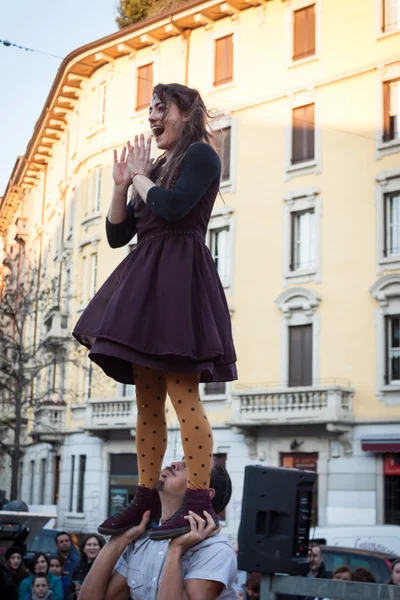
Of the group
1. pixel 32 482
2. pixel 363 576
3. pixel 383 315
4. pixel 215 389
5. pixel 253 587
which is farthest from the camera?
pixel 32 482

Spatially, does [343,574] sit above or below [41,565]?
above

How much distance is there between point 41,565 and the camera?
11.1m

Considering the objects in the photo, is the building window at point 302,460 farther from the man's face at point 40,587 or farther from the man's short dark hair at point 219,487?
the man's short dark hair at point 219,487

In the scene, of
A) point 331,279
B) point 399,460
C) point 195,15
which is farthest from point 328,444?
point 195,15

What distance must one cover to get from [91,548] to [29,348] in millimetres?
24631

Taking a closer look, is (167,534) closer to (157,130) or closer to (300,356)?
(157,130)

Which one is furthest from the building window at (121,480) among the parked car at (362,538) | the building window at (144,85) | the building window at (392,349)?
the parked car at (362,538)

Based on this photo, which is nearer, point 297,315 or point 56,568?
point 56,568

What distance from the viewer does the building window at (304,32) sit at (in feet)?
95.5

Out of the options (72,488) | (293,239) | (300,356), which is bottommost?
(72,488)

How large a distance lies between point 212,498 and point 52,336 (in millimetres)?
31085

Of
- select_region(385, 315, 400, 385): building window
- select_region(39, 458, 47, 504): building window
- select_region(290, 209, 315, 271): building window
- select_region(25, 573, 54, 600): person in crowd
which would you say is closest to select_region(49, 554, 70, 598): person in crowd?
select_region(25, 573, 54, 600): person in crowd

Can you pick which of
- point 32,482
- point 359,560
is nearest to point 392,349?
point 359,560

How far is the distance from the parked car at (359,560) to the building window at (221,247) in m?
18.1
